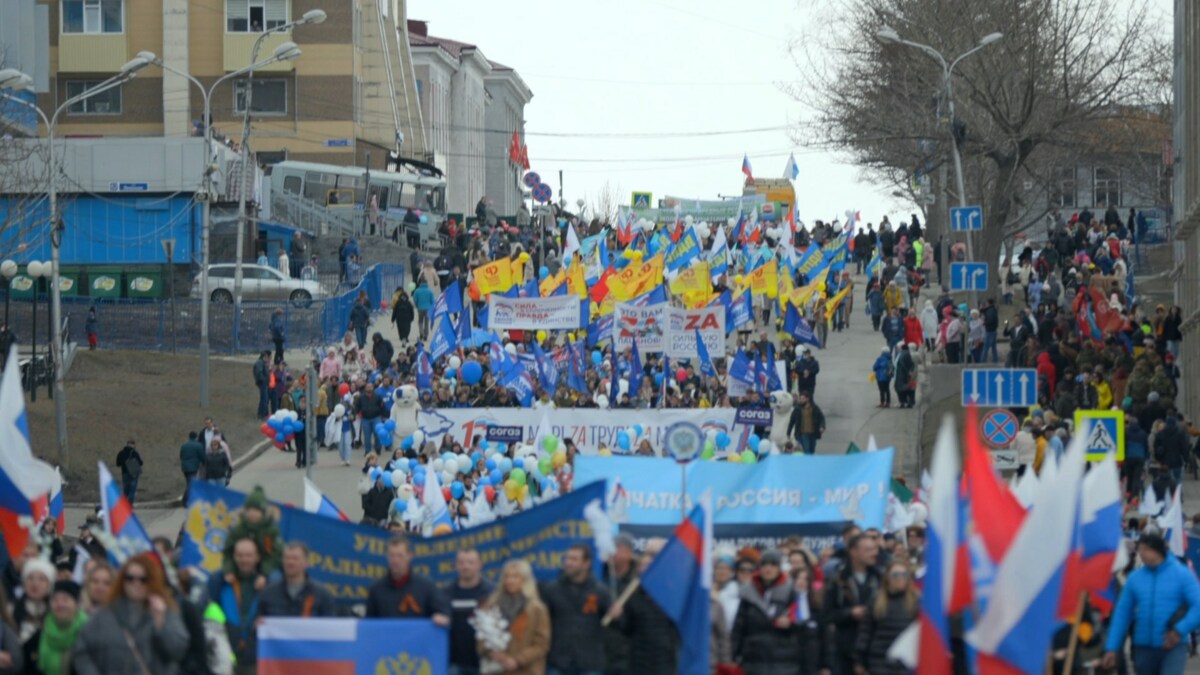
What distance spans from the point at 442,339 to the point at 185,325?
15964 mm

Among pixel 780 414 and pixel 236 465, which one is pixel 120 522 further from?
pixel 236 465

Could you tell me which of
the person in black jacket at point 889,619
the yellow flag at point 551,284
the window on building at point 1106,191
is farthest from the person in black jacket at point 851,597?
the window on building at point 1106,191

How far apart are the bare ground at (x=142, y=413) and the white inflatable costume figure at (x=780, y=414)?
8446 millimetres

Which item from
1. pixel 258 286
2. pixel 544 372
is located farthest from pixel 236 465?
pixel 258 286

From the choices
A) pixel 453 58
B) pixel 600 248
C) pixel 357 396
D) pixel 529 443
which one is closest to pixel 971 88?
pixel 600 248

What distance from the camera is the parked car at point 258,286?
53250 mm

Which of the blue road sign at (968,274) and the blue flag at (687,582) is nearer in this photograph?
the blue flag at (687,582)

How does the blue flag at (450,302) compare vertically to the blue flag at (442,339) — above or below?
above

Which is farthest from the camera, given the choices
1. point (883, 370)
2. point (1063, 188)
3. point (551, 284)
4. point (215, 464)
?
point (1063, 188)

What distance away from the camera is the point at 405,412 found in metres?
31.6

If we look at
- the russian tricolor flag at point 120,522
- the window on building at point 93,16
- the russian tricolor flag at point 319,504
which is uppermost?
the window on building at point 93,16

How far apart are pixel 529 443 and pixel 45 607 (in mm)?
14295

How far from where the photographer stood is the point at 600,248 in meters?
45.0

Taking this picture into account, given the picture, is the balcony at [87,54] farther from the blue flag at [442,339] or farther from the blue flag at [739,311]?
the blue flag at [442,339]
